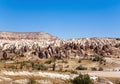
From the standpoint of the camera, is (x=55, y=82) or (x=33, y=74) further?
(x=33, y=74)

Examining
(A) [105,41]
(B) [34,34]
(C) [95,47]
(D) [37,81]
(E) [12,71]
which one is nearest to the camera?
(D) [37,81]

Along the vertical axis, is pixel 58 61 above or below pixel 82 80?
above

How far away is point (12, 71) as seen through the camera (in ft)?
114

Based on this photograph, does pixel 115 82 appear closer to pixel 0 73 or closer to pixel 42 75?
pixel 42 75

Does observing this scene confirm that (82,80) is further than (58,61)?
No

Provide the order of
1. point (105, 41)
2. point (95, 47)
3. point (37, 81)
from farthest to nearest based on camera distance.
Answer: point (105, 41)
point (95, 47)
point (37, 81)

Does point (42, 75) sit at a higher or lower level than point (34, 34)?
lower

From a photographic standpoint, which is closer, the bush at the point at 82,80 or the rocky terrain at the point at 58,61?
the bush at the point at 82,80

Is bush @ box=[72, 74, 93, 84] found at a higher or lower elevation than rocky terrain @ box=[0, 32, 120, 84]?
lower

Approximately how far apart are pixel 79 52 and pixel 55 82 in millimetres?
55770

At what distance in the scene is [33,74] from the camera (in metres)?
34.8

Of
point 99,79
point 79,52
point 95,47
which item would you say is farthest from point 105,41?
point 99,79

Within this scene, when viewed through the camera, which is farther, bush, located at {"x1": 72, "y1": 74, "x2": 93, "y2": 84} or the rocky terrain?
the rocky terrain

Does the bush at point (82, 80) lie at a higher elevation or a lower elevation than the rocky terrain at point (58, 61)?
lower
